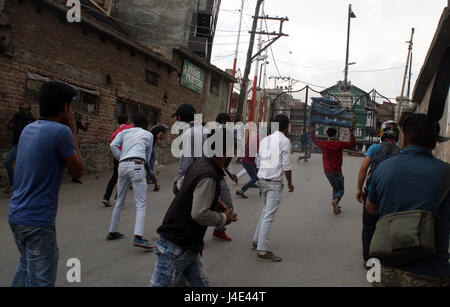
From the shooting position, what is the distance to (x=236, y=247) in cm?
516

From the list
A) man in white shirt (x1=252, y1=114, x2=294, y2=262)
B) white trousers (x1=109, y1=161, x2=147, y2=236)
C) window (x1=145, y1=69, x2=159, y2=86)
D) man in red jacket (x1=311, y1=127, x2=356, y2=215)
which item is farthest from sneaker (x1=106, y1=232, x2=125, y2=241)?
window (x1=145, y1=69, x2=159, y2=86)

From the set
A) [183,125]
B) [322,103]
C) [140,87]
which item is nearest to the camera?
[183,125]

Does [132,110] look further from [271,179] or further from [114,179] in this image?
[271,179]

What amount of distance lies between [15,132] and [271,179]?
576 centimetres

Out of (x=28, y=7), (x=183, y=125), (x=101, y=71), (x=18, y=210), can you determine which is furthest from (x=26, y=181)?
(x=101, y=71)

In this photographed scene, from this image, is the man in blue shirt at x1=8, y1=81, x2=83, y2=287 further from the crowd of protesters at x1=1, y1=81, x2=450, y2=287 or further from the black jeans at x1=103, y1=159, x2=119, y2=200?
the black jeans at x1=103, y1=159, x2=119, y2=200

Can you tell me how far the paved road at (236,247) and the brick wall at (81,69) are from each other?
265 centimetres

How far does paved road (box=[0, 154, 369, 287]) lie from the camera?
4023mm

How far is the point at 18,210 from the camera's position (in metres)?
2.47

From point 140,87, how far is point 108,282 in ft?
35.3

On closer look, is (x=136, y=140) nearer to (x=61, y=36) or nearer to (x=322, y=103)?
(x=61, y=36)

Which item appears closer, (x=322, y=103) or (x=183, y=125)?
(x=183, y=125)

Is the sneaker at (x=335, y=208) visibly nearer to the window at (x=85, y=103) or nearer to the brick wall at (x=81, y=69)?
the brick wall at (x=81, y=69)

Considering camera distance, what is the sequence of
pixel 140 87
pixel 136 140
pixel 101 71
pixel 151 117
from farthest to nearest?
pixel 151 117 < pixel 140 87 < pixel 101 71 < pixel 136 140
